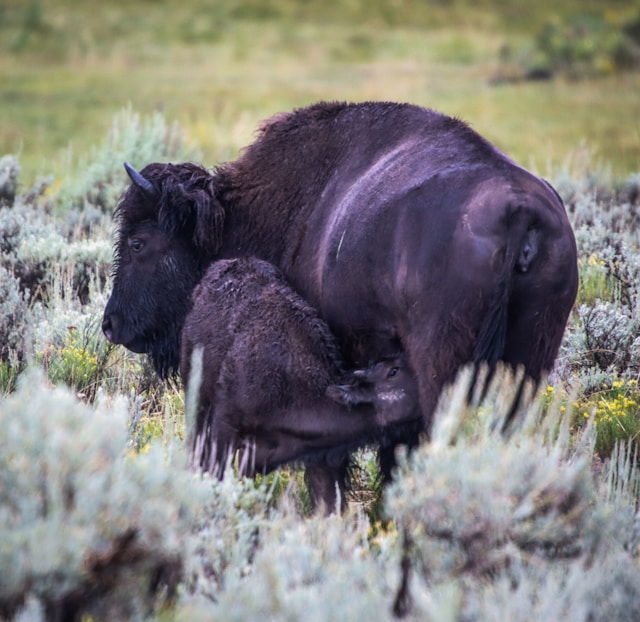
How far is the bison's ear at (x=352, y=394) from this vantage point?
4.12 m

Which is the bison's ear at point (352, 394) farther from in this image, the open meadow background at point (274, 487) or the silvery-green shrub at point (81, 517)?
the silvery-green shrub at point (81, 517)

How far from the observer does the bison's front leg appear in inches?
182

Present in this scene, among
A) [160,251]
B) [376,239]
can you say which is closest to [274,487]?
[160,251]

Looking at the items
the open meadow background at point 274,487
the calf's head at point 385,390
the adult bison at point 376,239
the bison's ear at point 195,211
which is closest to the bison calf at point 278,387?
the calf's head at point 385,390

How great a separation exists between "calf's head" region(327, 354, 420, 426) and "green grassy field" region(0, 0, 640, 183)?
8002 mm

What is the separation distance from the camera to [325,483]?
15.3 feet

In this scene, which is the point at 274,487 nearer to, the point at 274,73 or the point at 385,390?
the point at 385,390

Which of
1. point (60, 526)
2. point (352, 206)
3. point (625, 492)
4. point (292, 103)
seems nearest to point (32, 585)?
point (60, 526)

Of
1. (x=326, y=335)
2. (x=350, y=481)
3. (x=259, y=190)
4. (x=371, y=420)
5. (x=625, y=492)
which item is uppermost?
(x=259, y=190)

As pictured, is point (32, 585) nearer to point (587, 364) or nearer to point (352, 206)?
point (352, 206)

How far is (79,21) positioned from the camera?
3541 centimetres

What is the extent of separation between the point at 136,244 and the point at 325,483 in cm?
154

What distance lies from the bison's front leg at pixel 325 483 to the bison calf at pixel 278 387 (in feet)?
0.98

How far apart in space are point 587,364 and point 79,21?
106 feet
